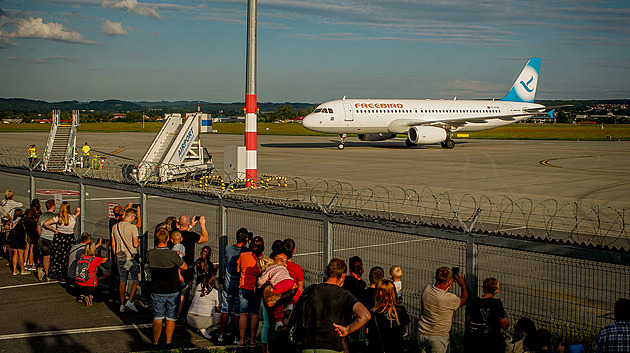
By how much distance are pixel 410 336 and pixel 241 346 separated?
7.18 feet

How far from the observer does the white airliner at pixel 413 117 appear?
44.5m

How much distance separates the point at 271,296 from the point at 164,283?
77.0 inches

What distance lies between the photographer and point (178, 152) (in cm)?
2555

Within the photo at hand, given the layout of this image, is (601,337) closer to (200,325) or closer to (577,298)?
(577,298)

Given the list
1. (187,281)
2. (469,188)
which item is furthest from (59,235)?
(469,188)

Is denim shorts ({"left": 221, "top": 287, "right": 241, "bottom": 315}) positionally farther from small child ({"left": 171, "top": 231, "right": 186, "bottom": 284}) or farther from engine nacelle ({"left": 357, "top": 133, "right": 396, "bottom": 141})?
engine nacelle ({"left": 357, "top": 133, "right": 396, "bottom": 141})

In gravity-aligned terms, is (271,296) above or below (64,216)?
below

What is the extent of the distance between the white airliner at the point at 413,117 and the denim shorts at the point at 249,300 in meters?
36.0

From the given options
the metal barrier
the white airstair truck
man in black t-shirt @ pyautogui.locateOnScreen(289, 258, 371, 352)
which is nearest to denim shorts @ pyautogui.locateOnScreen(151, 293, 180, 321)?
the metal barrier

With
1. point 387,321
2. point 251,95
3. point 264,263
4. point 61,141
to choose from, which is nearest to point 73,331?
point 264,263

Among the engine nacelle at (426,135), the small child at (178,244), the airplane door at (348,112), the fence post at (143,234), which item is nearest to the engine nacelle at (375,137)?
the engine nacelle at (426,135)

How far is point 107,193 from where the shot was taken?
74.5 feet

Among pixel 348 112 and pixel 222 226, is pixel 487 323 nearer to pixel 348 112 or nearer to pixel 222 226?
pixel 222 226

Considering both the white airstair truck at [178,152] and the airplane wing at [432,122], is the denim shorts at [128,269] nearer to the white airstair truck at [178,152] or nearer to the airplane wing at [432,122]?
the white airstair truck at [178,152]
